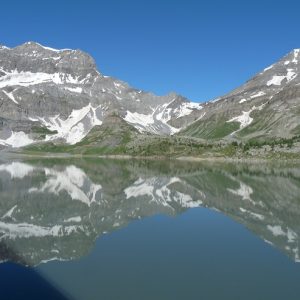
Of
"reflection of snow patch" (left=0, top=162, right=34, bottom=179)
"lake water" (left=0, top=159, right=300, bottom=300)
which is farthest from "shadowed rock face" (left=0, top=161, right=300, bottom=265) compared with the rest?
"reflection of snow patch" (left=0, top=162, right=34, bottom=179)

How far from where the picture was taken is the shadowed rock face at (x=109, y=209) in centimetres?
4275

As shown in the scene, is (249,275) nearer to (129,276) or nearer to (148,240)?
(129,276)

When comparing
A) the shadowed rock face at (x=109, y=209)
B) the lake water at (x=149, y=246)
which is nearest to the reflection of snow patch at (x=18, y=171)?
the shadowed rock face at (x=109, y=209)

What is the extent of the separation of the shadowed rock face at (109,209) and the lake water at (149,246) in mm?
150

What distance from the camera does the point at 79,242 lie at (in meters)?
43.8

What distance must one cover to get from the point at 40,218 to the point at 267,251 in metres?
31.1

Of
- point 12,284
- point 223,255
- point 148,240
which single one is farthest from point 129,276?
point 148,240

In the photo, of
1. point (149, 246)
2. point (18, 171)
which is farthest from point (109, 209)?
point (18, 171)

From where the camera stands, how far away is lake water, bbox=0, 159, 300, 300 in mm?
29734

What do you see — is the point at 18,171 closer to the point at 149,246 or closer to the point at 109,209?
the point at 109,209

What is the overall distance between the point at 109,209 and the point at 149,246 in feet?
88.1

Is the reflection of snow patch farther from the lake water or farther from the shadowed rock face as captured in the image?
the lake water

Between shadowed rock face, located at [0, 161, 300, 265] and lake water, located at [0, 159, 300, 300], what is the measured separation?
0.49ft

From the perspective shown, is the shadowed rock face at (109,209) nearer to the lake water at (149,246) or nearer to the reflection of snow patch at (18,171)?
the lake water at (149,246)
